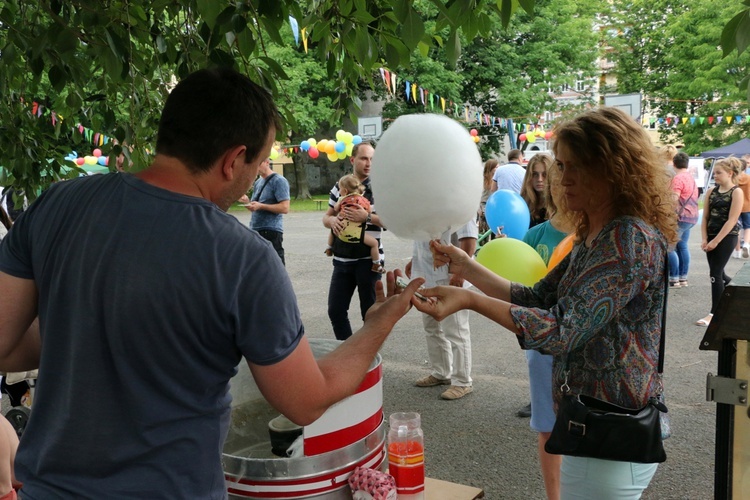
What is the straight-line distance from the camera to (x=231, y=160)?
1.28m

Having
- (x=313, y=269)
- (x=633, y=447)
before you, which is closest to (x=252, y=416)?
(x=633, y=447)

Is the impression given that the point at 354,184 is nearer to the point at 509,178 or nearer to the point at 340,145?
the point at 509,178

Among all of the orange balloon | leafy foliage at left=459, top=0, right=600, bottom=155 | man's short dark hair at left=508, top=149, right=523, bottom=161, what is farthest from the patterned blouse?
leafy foliage at left=459, top=0, right=600, bottom=155

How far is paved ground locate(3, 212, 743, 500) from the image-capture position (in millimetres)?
3473

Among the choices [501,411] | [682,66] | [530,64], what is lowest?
[501,411]

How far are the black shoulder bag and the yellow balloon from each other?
A: 984 mm

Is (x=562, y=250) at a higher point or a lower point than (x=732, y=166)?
lower

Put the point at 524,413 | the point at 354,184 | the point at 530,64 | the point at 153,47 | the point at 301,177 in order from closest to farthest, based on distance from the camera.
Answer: the point at 153,47, the point at 524,413, the point at 354,184, the point at 530,64, the point at 301,177

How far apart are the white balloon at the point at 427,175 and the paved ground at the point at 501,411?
6.82 feet

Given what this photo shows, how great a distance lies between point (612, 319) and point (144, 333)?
1.23 metres

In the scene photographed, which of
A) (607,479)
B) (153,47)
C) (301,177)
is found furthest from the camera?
(301,177)

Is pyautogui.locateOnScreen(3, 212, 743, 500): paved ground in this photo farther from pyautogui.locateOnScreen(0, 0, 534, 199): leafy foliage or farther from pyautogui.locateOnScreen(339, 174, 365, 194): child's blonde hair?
pyautogui.locateOnScreen(0, 0, 534, 199): leafy foliage

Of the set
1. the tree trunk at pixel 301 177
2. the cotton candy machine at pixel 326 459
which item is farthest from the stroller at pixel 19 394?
the tree trunk at pixel 301 177

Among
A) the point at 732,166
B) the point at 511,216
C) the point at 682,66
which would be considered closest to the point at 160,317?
the point at 511,216
